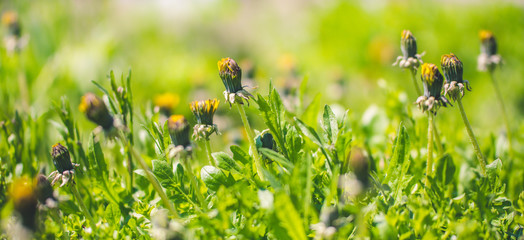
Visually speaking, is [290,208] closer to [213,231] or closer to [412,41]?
[213,231]

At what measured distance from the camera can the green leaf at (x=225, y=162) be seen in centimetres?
84

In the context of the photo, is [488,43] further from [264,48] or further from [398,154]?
[264,48]

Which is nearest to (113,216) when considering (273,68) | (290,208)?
(290,208)

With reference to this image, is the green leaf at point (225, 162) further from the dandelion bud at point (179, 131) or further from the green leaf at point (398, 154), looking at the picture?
the green leaf at point (398, 154)

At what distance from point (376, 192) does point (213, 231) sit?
0.33 metres

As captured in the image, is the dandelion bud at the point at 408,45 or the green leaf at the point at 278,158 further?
the dandelion bud at the point at 408,45

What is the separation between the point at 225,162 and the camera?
0.85 metres

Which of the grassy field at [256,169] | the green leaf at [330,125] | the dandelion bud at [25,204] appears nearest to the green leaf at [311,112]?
the grassy field at [256,169]

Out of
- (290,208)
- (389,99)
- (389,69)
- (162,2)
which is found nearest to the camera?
(290,208)

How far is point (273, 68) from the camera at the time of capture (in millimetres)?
4422

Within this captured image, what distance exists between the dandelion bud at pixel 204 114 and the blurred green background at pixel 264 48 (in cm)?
59

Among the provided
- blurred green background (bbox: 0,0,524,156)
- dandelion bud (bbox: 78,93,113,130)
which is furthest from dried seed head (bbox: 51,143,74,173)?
blurred green background (bbox: 0,0,524,156)

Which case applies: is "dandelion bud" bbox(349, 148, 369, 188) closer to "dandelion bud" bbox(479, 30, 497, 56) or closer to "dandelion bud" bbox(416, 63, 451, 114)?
"dandelion bud" bbox(416, 63, 451, 114)

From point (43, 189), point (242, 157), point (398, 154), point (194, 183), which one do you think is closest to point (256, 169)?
point (242, 157)
